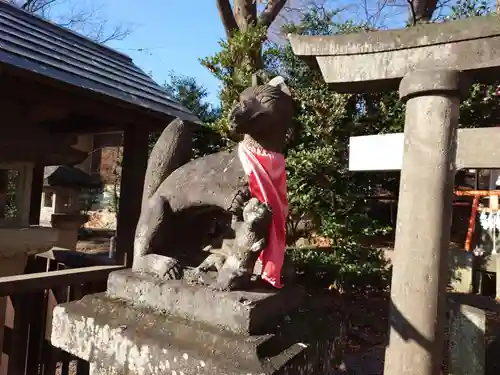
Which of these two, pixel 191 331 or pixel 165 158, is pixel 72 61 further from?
pixel 191 331

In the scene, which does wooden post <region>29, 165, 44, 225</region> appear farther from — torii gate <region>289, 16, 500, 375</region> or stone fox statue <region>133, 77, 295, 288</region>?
torii gate <region>289, 16, 500, 375</region>

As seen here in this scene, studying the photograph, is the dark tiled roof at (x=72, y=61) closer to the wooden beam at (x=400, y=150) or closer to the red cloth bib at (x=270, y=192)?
the wooden beam at (x=400, y=150)

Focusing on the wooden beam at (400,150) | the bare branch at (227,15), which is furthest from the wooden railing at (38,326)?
the bare branch at (227,15)

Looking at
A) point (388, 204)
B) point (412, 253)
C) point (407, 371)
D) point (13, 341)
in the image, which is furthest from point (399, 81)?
point (388, 204)

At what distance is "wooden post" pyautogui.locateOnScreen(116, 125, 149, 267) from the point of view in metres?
3.67

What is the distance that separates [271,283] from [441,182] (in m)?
1.53

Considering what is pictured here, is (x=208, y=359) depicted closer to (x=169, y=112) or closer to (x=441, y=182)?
(x=441, y=182)

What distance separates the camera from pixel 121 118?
3643 millimetres

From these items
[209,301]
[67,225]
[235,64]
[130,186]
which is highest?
[235,64]

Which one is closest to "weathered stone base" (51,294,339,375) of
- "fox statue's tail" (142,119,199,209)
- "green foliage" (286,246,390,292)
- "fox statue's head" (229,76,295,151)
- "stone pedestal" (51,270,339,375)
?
"stone pedestal" (51,270,339,375)

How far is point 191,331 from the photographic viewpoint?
1180 mm

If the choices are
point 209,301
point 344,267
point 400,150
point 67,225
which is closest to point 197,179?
point 209,301

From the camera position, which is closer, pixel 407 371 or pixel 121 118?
pixel 407 371

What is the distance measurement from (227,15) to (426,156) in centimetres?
672
